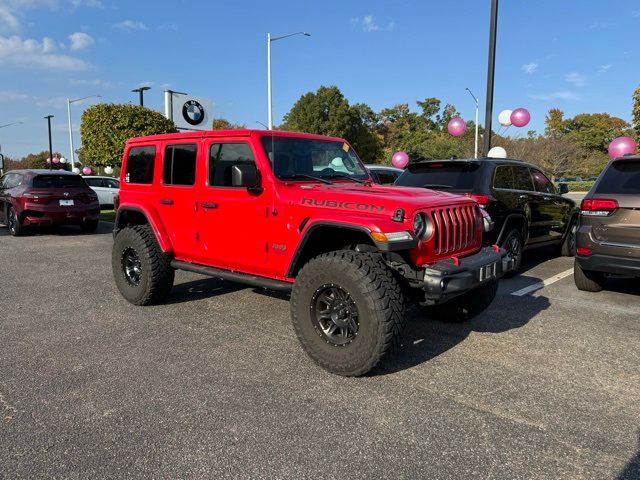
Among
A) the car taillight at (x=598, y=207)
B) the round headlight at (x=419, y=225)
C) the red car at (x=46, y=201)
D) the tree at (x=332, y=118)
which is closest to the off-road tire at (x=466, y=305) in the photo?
the round headlight at (x=419, y=225)

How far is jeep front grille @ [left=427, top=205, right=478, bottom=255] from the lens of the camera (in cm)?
361

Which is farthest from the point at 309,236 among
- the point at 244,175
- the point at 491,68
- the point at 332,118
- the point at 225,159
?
the point at 332,118

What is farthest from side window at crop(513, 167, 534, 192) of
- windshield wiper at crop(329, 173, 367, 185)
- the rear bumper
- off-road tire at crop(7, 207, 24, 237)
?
off-road tire at crop(7, 207, 24, 237)

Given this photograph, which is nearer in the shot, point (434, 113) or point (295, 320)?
point (295, 320)

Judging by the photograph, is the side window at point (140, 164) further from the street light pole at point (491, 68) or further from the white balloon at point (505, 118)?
the white balloon at point (505, 118)

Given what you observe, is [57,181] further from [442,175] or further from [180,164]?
[442,175]

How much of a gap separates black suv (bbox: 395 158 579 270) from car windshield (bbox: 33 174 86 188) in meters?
8.83

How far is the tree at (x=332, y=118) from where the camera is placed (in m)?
50.2

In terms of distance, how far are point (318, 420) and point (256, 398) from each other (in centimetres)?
50

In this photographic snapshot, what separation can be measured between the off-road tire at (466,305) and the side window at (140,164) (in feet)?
11.2

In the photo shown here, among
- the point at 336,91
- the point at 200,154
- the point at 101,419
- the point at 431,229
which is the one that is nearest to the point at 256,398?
the point at 101,419

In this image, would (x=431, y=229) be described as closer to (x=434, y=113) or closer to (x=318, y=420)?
(x=318, y=420)

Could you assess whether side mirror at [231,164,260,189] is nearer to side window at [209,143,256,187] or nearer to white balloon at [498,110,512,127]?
side window at [209,143,256,187]

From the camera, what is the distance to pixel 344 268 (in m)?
3.39
